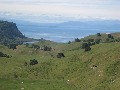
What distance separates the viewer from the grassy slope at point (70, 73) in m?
85.6

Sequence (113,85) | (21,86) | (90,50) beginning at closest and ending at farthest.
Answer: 1. (113,85)
2. (21,86)
3. (90,50)

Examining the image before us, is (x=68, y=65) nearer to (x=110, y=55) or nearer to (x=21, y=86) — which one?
(x=110, y=55)

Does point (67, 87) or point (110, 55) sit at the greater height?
point (110, 55)

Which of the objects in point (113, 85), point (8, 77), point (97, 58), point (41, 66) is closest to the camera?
point (113, 85)

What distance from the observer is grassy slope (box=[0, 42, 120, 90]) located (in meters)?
85.6

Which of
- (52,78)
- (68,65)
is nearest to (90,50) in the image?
(68,65)

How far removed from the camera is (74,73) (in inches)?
3903

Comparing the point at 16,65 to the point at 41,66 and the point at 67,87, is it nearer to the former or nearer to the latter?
the point at 41,66

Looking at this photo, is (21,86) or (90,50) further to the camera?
(90,50)

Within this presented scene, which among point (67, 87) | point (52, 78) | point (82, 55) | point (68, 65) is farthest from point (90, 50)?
point (67, 87)

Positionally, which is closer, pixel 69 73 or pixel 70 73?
pixel 70 73

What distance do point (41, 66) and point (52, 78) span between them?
439 inches

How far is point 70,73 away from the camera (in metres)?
101

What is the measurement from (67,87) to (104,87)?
11545 millimetres
